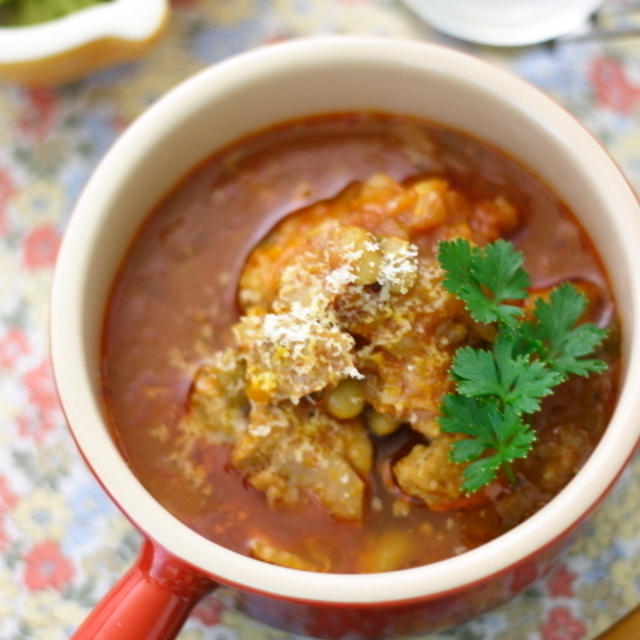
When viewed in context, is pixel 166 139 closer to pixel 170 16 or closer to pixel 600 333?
pixel 170 16

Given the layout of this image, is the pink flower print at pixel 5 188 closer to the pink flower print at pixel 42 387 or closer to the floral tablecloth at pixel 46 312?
the floral tablecloth at pixel 46 312


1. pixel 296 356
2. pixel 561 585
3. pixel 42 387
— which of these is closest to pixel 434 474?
pixel 296 356

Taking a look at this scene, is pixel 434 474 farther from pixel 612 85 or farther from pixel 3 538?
pixel 612 85

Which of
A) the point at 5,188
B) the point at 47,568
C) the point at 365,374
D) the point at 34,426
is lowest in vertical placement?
the point at 47,568

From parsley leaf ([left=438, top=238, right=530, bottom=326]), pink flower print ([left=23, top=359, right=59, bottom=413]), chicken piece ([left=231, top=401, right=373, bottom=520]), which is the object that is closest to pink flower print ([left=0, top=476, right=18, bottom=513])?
pink flower print ([left=23, top=359, right=59, bottom=413])

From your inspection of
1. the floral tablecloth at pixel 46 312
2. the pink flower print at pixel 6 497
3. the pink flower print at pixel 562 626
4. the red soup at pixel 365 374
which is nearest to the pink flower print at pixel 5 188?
the floral tablecloth at pixel 46 312

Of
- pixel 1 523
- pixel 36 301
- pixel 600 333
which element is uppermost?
pixel 600 333

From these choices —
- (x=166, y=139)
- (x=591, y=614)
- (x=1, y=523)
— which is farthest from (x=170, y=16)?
(x=591, y=614)
